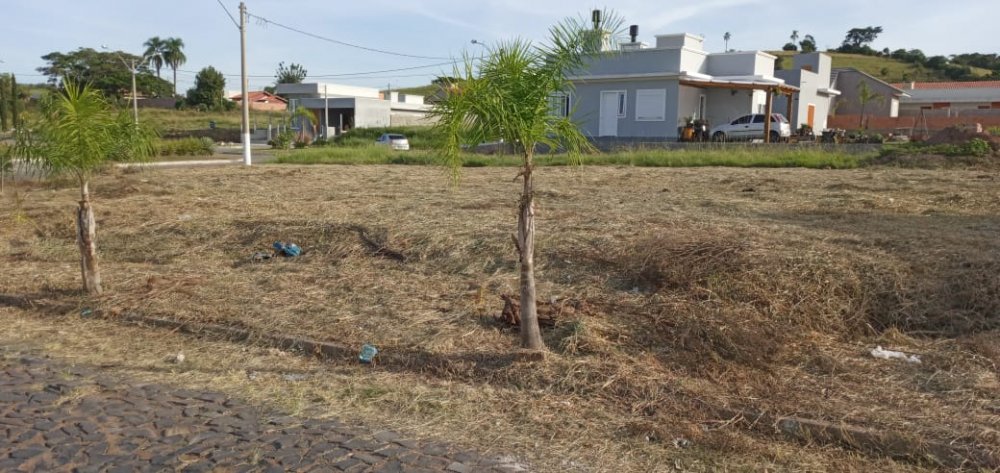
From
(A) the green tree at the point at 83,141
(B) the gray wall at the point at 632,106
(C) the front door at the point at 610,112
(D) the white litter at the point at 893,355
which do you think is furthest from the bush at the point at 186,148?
(D) the white litter at the point at 893,355

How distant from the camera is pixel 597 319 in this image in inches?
235

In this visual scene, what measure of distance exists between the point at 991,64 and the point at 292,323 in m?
112

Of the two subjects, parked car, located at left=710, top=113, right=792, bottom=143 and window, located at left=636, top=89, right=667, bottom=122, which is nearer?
parked car, located at left=710, top=113, right=792, bottom=143

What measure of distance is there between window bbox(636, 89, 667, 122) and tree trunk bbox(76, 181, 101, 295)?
1105 inches

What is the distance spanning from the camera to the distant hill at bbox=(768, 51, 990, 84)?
277ft

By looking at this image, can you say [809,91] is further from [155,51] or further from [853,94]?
[155,51]

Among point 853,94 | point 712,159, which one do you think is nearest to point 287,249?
point 712,159

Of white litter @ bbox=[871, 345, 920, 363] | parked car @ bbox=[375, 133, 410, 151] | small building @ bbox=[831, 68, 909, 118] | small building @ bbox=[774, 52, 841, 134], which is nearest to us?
white litter @ bbox=[871, 345, 920, 363]

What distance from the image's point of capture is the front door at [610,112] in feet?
111

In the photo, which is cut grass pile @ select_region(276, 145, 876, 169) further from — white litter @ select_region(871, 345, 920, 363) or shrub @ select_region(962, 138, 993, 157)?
white litter @ select_region(871, 345, 920, 363)

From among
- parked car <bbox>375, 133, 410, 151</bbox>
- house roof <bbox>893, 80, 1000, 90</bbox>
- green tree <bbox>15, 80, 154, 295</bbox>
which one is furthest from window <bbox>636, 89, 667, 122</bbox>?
house roof <bbox>893, 80, 1000, 90</bbox>

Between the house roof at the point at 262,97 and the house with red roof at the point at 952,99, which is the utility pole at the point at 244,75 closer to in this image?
the house with red roof at the point at 952,99

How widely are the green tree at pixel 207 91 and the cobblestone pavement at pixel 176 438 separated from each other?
255 ft

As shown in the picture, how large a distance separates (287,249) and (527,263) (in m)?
4.61
